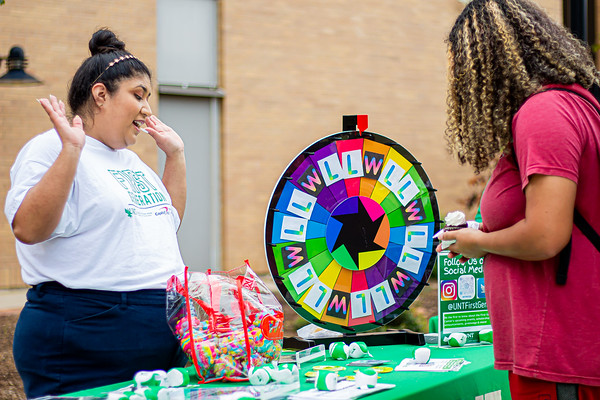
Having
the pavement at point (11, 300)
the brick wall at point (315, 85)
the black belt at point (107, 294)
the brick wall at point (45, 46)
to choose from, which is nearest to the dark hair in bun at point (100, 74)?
the black belt at point (107, 294)

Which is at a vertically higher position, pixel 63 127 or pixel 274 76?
pixel 274 76

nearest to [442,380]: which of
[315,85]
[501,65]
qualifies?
[501,65]

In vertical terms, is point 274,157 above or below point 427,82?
below

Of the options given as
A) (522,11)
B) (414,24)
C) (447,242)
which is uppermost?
(414,24)

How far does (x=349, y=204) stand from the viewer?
243 cm

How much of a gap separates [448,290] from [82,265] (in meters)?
1.26

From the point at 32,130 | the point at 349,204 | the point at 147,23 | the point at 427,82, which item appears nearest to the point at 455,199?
the point at 427,82

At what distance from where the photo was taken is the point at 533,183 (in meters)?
1.57

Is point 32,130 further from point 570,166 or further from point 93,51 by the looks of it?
point 570,166

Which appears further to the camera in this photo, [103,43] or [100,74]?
[103,43]

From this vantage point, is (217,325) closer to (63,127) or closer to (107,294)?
(107,294)

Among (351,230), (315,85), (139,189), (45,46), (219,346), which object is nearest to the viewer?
(219,346)

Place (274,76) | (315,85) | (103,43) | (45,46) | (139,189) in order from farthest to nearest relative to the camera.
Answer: (315,85) → (274,76) → (45,46) → (103,43) → (139,189)

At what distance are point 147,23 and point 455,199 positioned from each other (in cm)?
584
